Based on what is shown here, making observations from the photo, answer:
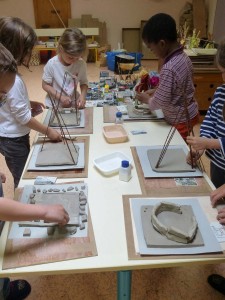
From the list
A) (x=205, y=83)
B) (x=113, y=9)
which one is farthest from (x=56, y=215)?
(x=113, y=9)

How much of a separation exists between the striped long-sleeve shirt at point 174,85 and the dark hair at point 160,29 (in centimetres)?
10

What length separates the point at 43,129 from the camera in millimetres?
1518

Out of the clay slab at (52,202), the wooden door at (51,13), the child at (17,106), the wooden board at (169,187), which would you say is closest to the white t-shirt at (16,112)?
the child at (17,106)

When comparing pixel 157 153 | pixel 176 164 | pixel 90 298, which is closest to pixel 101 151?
pixel 157 153

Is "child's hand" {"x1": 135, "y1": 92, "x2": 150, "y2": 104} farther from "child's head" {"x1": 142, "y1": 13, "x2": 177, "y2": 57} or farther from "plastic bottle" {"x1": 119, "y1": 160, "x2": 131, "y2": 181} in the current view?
"plastic bottle" {"x1": 119, "y1": 160, "x2": 131, "y2": 181}

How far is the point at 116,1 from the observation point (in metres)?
5.94

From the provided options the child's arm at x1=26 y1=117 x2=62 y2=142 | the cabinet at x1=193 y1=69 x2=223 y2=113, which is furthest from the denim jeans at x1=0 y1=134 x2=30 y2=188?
the cabinet at x1=193 y1=69 x2=223 y2=113

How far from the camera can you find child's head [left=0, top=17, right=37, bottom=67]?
137 centimetres

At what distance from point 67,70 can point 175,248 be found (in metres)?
1.58

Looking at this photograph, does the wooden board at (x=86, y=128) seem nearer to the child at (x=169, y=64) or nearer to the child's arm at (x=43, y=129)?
the child's arm at (x=43, y=129)

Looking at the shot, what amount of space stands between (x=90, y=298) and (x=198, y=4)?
571 centimetres

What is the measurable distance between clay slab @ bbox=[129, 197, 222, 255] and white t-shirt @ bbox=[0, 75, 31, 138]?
70cm

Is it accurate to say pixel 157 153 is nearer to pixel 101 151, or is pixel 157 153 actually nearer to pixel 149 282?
pixel 101 151

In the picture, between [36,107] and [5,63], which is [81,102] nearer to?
[36,107]
